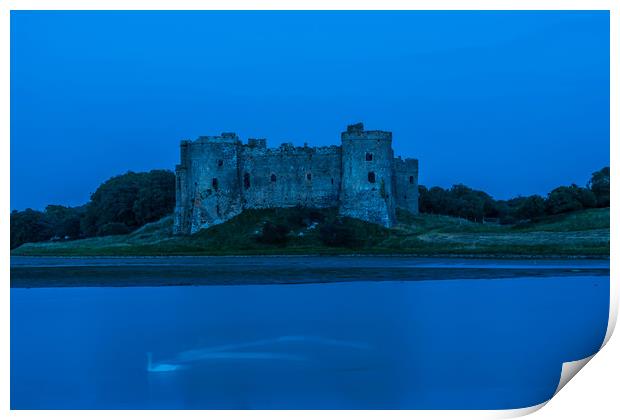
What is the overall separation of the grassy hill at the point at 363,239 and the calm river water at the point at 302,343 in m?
13.2

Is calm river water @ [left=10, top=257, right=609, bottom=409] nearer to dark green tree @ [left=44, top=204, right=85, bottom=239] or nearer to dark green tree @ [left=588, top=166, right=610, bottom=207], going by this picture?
dark green tree @ [left=588, top=166, right=610, bottom=207]

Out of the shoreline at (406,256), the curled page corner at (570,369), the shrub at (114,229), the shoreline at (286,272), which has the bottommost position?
the curled page corner at (570,369)

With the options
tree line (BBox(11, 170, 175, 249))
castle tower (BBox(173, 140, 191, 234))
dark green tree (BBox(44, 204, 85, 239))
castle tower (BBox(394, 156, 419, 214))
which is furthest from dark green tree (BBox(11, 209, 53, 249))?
castle tower (BBox(394, 156, 419, 214))

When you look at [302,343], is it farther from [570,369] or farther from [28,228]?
[28,228]

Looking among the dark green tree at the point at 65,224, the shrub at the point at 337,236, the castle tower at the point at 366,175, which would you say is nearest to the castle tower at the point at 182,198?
the castle tower at the point at 366,175

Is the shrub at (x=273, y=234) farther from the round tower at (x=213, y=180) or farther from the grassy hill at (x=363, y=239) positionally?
the round tower at (x=213, y=180)

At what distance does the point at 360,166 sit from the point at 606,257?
18292 millimetres

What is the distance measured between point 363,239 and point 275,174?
334 inches

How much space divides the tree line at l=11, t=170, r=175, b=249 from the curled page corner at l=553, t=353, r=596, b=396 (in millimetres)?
45625

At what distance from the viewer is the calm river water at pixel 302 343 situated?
34.6 ft

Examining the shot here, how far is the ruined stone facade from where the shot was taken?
1789 inches

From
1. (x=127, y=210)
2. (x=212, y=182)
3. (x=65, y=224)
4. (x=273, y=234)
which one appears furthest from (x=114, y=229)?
(x=273, y=234)
